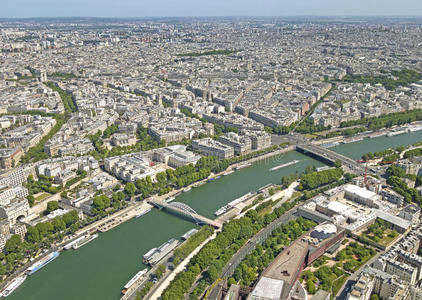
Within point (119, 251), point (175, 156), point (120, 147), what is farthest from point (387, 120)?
point (119, 251)

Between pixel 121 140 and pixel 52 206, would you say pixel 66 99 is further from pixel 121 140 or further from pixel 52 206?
pixel 52 206

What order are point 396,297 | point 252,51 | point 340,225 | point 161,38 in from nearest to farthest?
point 396,297 < point 340,225 < point 252,51 < point 161,38

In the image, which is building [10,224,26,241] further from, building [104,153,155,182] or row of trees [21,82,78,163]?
row of trees [21,82,78,163]

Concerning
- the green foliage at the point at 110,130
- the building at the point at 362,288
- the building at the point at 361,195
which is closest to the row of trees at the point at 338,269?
the building at the point at 362,288

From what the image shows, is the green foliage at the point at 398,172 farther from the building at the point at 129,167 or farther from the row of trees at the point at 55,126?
the row of trees at the point at 55,126

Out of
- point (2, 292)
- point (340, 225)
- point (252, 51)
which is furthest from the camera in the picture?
point (252, 51)

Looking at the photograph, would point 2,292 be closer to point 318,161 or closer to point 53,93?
point 318,161

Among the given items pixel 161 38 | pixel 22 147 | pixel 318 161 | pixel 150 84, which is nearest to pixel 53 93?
pixel 150 84
